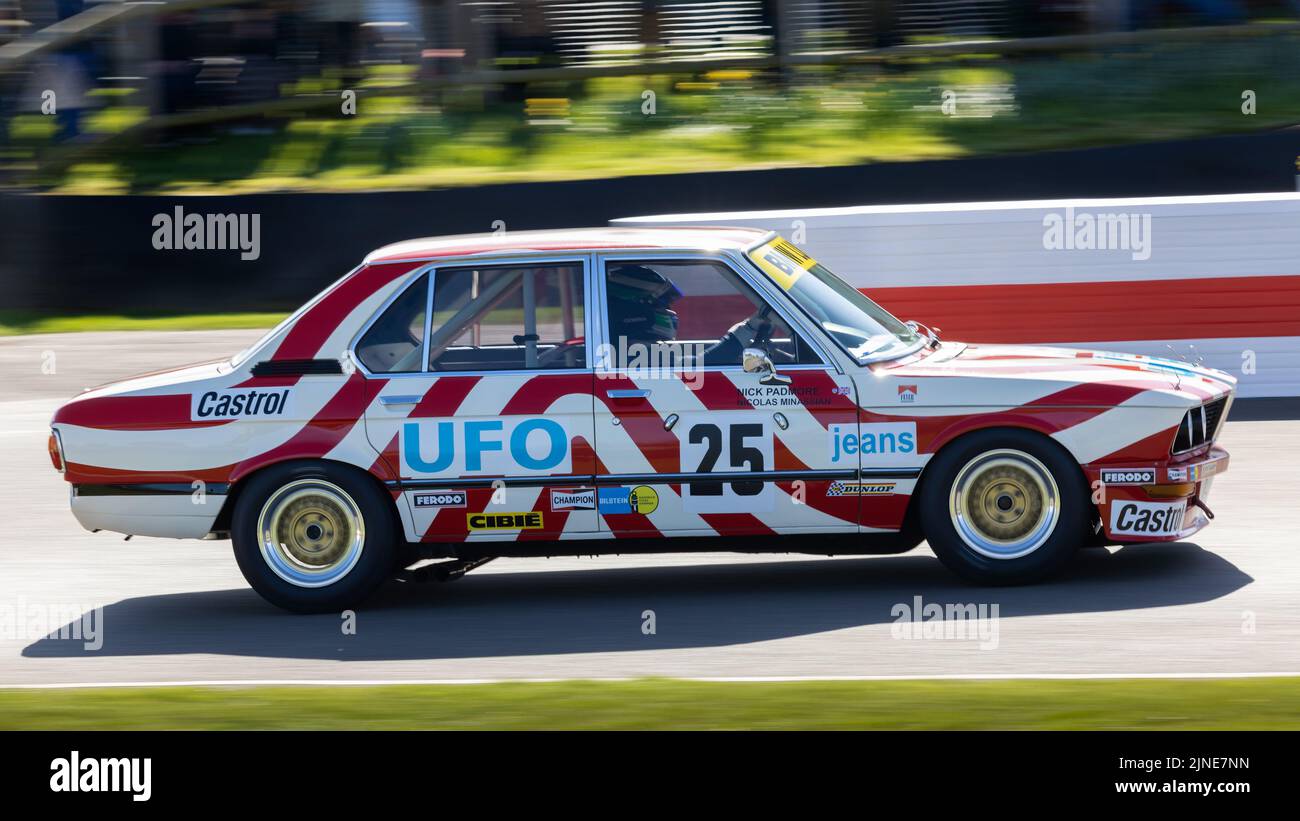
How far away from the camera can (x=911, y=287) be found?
11039 millimetres

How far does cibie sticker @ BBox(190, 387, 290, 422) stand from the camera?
22.4ft

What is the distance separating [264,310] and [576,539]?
36.3 feet

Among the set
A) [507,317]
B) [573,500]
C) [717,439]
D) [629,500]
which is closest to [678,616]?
[629,500]

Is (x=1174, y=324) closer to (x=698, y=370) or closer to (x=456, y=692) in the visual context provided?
(x=698, y=370)

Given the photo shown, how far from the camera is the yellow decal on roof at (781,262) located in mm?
6832

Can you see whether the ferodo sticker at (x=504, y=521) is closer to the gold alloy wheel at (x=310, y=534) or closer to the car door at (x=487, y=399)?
the car door at (x=487, y=399)

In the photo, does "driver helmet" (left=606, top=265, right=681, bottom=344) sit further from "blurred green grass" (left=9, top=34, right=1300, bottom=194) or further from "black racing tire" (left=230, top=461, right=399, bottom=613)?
"blurred green grass" (left=9, top=34, right=1300, bottom=194)

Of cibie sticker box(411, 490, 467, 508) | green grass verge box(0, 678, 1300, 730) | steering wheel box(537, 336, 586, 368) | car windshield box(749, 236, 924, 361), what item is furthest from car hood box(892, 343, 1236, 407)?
cibie sticker box(411, 490, 467, 508)

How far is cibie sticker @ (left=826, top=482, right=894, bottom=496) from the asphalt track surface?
0.29 metres

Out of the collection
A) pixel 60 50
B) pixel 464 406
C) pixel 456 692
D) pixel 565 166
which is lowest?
pixel 456 692

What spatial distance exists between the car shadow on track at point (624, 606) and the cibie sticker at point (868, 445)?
0.61 m

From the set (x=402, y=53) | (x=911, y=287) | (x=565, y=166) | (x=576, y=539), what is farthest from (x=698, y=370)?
(x=402, y=53)

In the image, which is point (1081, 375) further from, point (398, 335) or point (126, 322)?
point (126, 322)

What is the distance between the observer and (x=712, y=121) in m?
20.3
